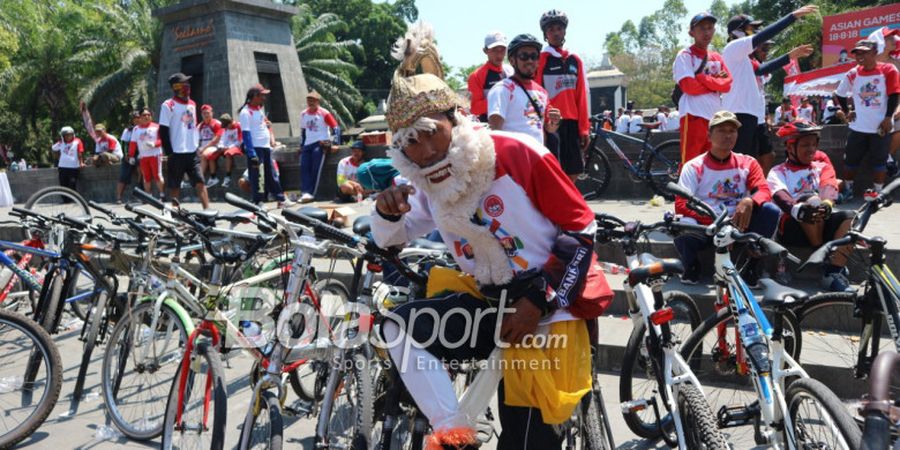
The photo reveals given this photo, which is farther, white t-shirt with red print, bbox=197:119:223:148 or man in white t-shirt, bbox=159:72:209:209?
white t-shirt with red print, bbox=197:119:223:148

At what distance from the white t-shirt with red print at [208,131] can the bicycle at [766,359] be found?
1100 centimetres

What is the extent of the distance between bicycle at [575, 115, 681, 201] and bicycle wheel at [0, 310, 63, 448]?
6.21m

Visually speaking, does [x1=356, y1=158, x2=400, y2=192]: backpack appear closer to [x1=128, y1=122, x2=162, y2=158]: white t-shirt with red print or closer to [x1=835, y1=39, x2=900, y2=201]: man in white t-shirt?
[x1=835, y1=39, x2=900, y2=201]: man in white t-shirt

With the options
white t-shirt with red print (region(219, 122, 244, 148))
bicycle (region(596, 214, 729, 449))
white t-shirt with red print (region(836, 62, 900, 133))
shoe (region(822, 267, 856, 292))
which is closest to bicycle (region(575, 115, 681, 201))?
white t-shirt with red print (region(836, 62, 900, 133))

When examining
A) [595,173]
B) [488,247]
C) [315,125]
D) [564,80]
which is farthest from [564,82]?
[315,125]

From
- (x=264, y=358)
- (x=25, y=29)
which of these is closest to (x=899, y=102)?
(x=264, y=358)

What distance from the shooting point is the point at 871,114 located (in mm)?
7008

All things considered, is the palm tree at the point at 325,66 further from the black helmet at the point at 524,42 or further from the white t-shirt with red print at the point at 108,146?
the black helmet at the point at 524,42

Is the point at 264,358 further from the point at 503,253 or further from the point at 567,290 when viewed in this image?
the point at 567,290

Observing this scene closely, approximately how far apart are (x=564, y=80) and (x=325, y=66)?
26.3 m

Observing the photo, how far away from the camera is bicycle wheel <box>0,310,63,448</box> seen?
3855 mm

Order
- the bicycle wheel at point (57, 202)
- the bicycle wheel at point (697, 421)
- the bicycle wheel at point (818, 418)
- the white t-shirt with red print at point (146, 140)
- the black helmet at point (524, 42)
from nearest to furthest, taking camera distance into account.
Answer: the bicycle wheel at point (818, 418), the bicycle wheel at point (697, 421), the black helmet at point (524, 42), the bicycle wheel at point (57, 202), the white t-shirt with red print at point (146, 140)

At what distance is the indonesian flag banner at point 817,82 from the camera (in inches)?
647

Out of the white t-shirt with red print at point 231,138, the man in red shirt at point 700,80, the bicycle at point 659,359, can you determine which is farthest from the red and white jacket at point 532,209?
the white t-shirt with red print at point 231,138
